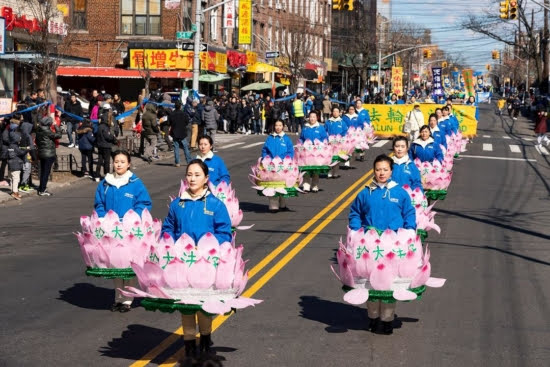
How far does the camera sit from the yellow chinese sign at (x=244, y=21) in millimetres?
58906

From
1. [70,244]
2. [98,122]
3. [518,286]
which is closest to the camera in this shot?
[518,286]

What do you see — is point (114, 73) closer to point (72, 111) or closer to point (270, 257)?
point (72, 111)

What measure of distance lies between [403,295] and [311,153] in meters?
13.0

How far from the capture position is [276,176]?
18469mm

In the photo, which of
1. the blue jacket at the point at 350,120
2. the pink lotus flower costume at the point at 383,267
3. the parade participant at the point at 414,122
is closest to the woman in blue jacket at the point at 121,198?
the pink lotus flower costume at the point at 383,267

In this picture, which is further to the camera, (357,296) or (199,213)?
(357,296)

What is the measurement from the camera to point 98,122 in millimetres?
26203

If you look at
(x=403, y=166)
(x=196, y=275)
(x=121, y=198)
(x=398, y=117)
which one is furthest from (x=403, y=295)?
(x=398, y=117)

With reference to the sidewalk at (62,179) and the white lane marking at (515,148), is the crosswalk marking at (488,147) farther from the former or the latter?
the sidewalk at (62,179)

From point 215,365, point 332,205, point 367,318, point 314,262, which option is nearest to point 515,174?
point 332,205

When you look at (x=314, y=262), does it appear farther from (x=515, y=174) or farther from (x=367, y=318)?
(x=515, y=174)

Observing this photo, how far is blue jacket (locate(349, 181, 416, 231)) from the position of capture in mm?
9664

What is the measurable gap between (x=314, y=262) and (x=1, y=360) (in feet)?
19.6

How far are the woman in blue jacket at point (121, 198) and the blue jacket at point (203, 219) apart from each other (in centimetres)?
226
